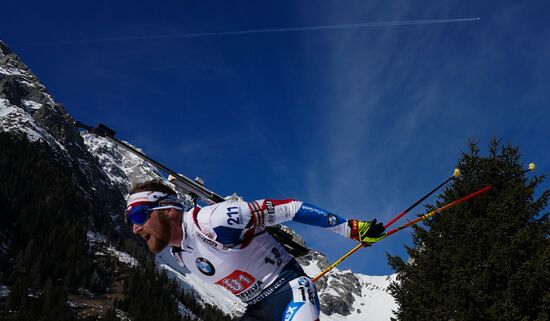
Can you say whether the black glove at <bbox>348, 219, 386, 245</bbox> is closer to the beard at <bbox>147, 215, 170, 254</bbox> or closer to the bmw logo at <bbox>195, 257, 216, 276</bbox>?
the bmw logo at <bbox>195, 257, 216, 276</bbox>

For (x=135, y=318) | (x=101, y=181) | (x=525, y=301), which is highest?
(x=101, y=181)

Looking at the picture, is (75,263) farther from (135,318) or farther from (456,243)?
(456,243)

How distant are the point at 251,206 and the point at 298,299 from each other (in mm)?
1014

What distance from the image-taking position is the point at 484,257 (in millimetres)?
12602

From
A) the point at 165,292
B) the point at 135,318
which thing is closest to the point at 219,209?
the point at 135,318

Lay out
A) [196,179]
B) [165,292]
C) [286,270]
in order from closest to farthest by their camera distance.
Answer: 1. [286,270]
2. [196,179]
3. [165,292]

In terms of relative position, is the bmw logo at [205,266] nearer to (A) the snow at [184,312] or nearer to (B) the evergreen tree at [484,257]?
(B) the evergreen tree at [484,257]

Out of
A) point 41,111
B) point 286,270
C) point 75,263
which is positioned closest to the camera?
point 286,270

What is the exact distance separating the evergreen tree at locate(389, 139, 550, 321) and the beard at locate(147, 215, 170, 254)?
9.88m

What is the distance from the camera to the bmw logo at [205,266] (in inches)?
173

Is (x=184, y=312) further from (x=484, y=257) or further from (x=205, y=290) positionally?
(x=205, y=290)

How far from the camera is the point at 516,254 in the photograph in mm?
12211

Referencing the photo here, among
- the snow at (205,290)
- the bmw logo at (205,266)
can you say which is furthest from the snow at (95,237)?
the bmw logo at (205,266)

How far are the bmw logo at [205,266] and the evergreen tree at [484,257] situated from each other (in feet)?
31.0
